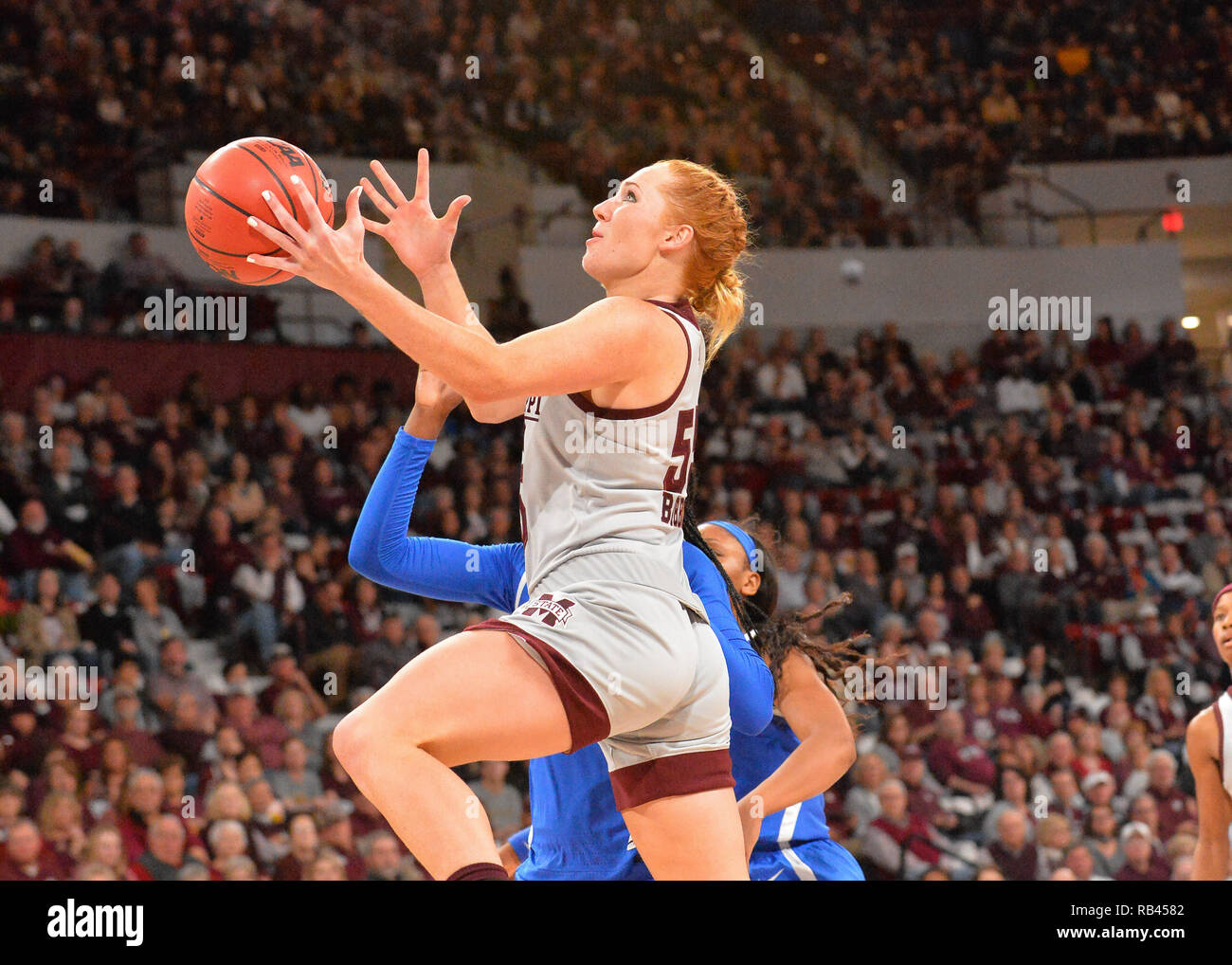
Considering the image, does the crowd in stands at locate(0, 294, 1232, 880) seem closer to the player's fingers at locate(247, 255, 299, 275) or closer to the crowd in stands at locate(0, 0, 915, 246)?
the crowd in stands at locate(0, 0, 915, 246)

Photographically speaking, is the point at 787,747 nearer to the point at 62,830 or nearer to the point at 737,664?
the point at 737,664

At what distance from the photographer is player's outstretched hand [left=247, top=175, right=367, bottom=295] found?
228cm

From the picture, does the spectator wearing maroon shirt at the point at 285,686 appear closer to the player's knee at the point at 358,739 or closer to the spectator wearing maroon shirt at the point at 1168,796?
the spectator wearing maroon shirt at the point at 1168,796

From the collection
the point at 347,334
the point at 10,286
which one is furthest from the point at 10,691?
the point at 347,334

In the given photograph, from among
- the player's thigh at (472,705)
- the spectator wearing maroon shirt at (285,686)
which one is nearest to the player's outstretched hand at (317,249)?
the player's thigh at (472,705)

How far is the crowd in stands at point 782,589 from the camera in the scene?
6852 mm

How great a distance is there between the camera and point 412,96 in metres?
12.2

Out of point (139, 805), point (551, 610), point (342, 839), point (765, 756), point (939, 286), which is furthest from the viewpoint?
point (939, 286)

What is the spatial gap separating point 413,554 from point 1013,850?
18.3ft

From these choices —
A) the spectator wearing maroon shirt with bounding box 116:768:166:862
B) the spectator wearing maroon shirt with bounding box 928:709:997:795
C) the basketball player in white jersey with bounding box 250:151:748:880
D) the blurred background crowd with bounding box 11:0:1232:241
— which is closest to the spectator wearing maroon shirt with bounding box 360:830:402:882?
the spectator wearing maroon shirt with bounding box 116:768:166:862

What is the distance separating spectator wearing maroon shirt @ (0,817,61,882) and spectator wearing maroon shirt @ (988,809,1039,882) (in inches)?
183

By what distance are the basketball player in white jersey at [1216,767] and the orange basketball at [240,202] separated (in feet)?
9.44

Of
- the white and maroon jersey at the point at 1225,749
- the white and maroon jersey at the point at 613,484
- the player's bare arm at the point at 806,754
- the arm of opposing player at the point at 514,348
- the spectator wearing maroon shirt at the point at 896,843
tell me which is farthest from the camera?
the spectator wearing maroon shirt at the point at 896,843

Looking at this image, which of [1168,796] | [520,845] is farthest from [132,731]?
[1168,796]
